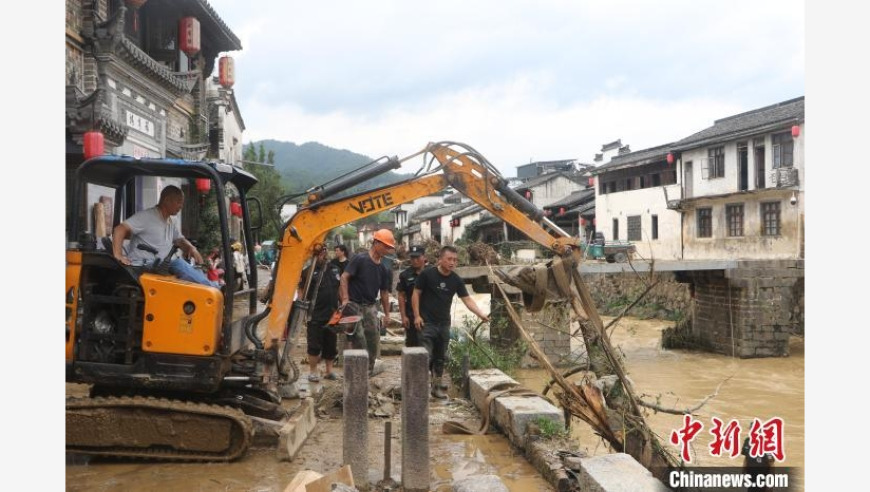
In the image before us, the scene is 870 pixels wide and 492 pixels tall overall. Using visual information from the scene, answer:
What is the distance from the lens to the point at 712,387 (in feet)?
50.9

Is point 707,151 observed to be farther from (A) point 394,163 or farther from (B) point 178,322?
(B) point 178,322

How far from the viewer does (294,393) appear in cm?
756

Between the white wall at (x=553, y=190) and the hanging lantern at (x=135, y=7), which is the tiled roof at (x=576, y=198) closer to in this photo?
the white wall at (x=553, y=190)

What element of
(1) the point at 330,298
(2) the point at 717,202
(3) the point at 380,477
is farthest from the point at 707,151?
(3) the point at 380,477

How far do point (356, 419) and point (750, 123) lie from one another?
990 inches

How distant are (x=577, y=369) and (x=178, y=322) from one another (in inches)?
148

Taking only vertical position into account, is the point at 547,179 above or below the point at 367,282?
above

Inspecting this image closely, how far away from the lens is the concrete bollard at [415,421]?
4809mm

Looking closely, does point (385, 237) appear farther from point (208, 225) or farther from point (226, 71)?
point (226, 71)

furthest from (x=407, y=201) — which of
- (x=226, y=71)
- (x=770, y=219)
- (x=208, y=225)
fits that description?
(x=770, y=219)

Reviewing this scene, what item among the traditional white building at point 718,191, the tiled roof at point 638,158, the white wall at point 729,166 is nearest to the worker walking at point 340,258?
the traditional white building at point 718,191

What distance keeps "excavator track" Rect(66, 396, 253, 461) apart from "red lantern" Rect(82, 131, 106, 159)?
620 centimetres

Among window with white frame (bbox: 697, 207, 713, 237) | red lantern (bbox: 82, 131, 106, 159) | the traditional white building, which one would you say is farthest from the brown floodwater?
red lantern (bbox: 82, 131, 106, 159)

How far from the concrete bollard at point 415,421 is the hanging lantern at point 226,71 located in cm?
1994
